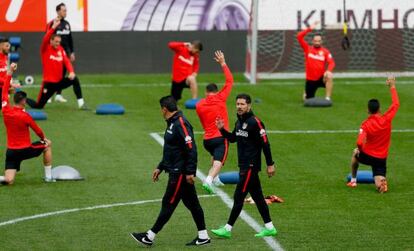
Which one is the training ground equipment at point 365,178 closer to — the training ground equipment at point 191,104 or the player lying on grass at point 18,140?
the player lying on grass at point 18,140

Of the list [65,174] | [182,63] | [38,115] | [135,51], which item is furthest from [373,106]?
[135,51]

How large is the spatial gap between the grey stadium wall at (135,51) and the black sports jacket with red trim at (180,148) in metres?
27.1

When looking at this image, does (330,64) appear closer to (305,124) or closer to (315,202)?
(305,124)

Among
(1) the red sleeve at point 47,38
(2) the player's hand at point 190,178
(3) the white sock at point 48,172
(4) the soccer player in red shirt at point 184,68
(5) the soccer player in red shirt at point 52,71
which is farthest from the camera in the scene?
(4) the soccer player in red shirt at point 184,68

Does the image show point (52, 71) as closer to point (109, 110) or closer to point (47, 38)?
point (47, 38)

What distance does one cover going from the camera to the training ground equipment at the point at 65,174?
2266 cm

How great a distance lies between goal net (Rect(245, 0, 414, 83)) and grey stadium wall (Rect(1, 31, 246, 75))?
96 cm

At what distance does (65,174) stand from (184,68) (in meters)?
12.6

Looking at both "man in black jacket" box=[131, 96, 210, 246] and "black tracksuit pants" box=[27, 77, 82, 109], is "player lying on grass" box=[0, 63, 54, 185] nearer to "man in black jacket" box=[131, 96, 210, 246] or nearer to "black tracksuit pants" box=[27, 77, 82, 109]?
"man in black jacket" box=[131, 96, 210, 246]

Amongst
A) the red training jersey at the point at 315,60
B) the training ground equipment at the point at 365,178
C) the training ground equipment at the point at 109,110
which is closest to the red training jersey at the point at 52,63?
the training ground equipment at the point at 109,110

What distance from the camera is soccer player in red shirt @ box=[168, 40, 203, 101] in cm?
3447

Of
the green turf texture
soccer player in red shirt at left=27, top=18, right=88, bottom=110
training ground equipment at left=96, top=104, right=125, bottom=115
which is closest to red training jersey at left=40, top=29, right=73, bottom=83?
soccer player in red shirt at left=27, top=18, right=88, bottom=110

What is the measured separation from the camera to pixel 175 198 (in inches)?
650

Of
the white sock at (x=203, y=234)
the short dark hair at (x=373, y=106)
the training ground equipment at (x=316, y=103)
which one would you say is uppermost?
the short dark hair at (x=373, y=106)
